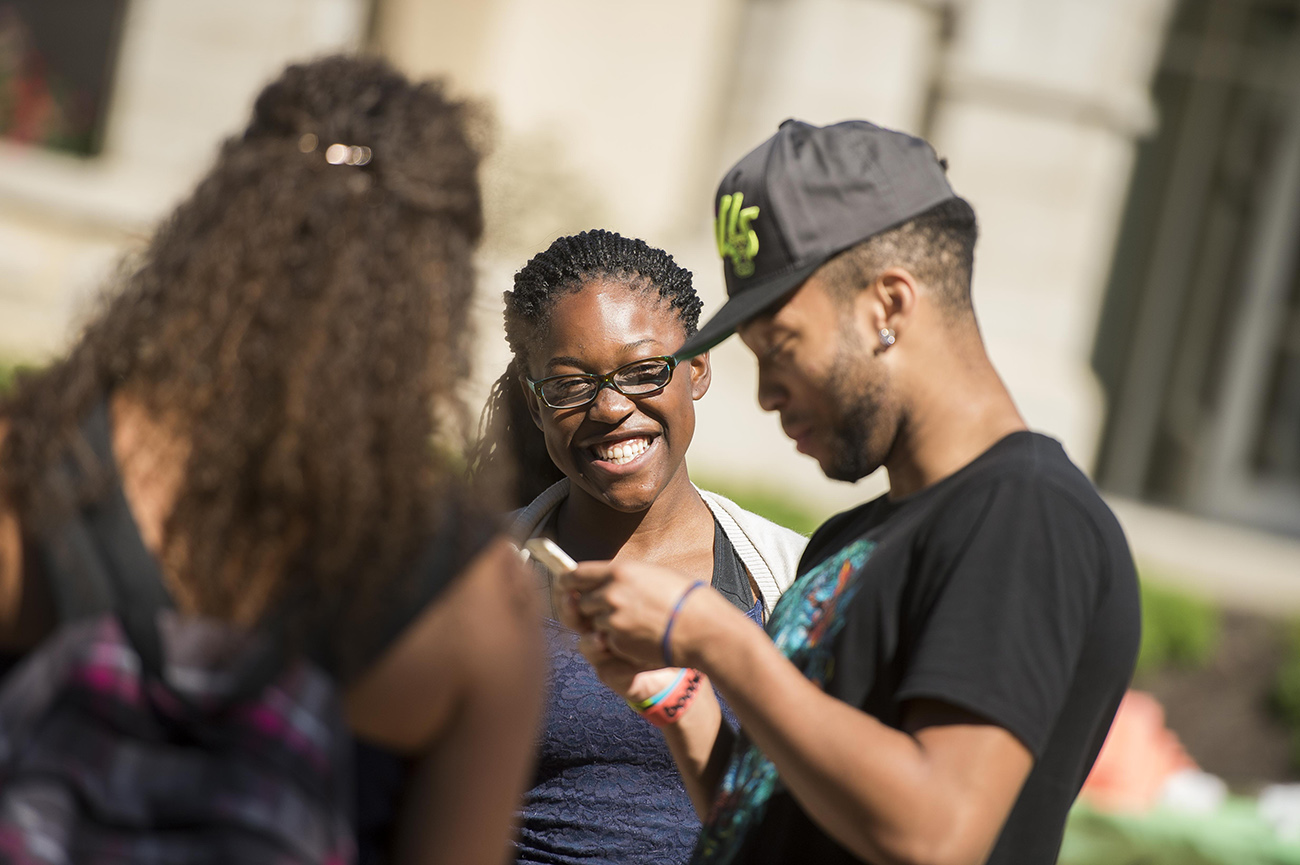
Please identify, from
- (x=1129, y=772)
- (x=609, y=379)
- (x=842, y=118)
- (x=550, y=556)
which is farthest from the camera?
(x=842, y=118)

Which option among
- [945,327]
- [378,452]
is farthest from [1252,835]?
[378,452]

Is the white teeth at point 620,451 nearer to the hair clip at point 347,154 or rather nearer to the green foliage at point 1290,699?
the hair clip at point 347,154

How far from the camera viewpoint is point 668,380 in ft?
7.81

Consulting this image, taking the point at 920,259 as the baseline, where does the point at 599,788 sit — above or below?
below

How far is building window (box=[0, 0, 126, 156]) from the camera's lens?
301 inches

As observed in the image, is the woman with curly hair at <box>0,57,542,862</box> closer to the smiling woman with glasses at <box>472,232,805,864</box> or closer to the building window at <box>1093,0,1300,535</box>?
the smiling woman with glasses at <box>472,232,805,864</box>

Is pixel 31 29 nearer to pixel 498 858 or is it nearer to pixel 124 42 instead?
pixel 124 42

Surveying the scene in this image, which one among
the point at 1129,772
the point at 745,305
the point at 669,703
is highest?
the point at 745,305

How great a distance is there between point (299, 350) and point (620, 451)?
1119mm

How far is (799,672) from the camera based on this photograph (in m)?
1.56

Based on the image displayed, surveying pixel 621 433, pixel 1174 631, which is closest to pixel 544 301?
pixel 621 433

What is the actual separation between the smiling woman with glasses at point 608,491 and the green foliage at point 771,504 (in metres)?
3.60

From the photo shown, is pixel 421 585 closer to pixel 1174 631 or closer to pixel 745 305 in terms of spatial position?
pixel 745 305

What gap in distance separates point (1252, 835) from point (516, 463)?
8.82ft
